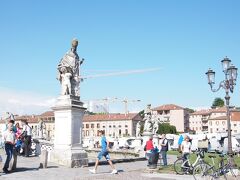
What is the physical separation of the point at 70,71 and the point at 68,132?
2669 millimetres

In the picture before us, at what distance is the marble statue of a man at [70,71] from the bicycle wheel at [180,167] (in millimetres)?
5368

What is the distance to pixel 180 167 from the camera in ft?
49.4

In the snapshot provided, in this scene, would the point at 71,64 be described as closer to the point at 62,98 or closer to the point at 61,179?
the point at 62,98

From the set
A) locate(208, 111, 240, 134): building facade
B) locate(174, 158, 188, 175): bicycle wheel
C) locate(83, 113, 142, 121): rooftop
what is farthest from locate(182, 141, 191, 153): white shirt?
locate(83, 113, 142, 121): rooftop

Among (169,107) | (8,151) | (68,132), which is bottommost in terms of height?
(8,151)

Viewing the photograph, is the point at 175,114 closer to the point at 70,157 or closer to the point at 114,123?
the point at 114,123

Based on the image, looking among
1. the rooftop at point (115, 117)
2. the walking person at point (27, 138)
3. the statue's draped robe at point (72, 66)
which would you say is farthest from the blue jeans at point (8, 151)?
the rooftop at point (115, 117)

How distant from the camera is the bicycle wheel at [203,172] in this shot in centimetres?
1163

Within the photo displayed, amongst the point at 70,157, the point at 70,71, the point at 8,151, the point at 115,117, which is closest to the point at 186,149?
the point at 70,157

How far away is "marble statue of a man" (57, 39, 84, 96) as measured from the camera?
1681 centimetres

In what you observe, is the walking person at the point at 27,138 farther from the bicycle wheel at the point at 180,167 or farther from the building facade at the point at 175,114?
the building facade at the point at 175,114

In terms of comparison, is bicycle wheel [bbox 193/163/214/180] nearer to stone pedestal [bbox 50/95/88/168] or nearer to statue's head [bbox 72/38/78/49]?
stone pedestal [bbox 50/95/88/168]

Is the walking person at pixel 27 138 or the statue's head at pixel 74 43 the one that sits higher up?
the statue's head at pixel 74 43

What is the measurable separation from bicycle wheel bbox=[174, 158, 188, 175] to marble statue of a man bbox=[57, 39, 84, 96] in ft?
17.6
